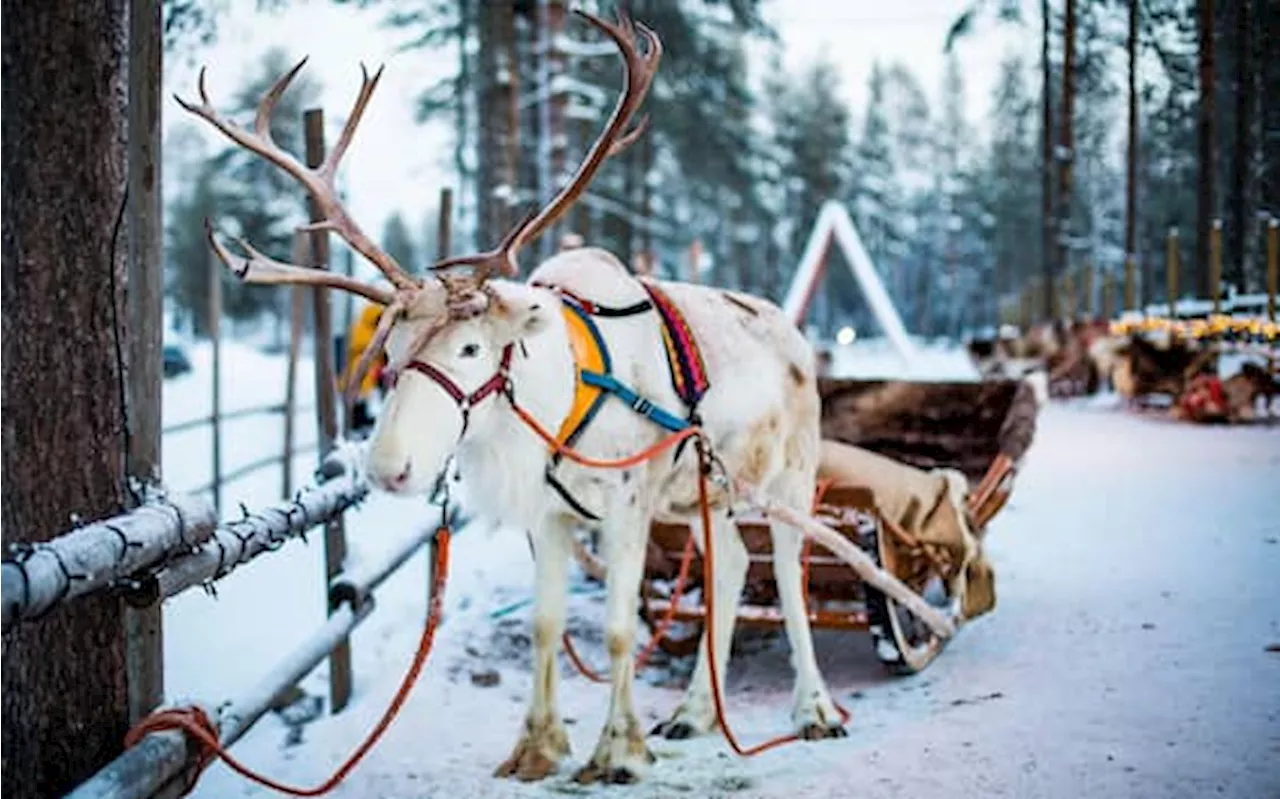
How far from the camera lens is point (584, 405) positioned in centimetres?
430

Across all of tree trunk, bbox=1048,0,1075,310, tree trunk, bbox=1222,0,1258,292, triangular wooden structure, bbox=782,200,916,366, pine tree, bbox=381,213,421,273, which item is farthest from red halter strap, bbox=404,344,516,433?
pine tree, bbox=381,213,421,273

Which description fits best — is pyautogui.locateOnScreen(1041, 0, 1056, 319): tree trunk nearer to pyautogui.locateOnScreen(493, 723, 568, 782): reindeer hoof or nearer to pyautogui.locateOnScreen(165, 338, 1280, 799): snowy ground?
pyautogui.locateOnScreen(165, 338, 1280, 799): snowy ground

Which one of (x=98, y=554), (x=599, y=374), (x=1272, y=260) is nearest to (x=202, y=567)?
(x=98, y=554)

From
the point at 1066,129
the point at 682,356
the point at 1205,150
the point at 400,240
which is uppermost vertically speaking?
the point at 400,240

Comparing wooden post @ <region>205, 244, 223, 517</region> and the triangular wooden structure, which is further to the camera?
the triangular wooden structure

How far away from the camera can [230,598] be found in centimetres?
702

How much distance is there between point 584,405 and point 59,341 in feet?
5.82

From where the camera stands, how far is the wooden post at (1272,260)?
4793 mm

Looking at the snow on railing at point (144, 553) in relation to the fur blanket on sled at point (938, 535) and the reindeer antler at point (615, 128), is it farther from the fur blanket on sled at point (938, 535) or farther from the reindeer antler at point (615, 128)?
the fur blanket on sled at point (938, 535)

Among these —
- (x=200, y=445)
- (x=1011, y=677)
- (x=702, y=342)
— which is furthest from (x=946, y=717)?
(x=200, y=445)

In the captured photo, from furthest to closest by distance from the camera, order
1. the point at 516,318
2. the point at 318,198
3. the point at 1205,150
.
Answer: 1. the point at 1205,150
2. the point at 318,198
3. the point at 516,318

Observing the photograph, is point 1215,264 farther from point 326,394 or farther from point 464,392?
point 326,394

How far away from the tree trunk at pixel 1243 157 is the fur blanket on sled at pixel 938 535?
157 cm

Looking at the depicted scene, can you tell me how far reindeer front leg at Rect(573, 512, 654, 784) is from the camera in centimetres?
423
